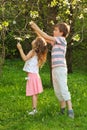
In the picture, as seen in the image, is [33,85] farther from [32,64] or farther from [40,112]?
[40,112]

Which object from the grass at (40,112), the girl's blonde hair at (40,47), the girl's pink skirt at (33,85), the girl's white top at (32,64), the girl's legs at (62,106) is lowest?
the grass at (40,112)

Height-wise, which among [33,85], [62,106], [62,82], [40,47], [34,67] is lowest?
[62,106]

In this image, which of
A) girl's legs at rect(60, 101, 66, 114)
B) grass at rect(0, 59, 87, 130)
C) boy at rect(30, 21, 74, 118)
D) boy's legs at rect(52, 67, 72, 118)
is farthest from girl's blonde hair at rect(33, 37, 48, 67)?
grass at rect(0, 59, 87, 130)

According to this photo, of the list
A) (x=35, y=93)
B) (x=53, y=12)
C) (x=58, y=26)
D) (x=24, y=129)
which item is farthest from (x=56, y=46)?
(x=53, y=12)

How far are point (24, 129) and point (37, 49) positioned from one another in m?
1.90

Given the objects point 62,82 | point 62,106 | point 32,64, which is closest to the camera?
point 62,82

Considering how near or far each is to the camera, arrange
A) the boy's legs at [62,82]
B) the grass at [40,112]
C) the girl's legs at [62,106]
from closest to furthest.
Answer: the grass at [40,112] < the boy's legs at [62,82] < the girl's legs at [62,106]

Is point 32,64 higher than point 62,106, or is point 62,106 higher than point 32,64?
point 32,64

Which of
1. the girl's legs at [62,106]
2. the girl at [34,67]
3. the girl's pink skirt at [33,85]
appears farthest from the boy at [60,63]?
the girl's pink skirt at [33,85]

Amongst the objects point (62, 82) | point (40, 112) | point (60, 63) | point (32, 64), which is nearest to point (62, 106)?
point (40, 112)

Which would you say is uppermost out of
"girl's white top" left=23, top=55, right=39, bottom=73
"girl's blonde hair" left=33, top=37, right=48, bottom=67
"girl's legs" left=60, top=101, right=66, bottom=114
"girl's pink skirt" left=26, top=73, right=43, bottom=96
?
"girl's blonde hair" left=33, top=37, right=48, bottom=67

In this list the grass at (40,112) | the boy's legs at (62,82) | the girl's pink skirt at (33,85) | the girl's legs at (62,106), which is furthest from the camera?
the girl's pink skirt at (33,85)

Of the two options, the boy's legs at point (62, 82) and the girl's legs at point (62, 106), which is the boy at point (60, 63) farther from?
the girl's legs at point (62, 106)

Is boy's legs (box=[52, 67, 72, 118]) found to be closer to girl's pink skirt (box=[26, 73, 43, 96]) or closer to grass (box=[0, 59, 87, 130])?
grass (box=[0, 59, 87, 130])
